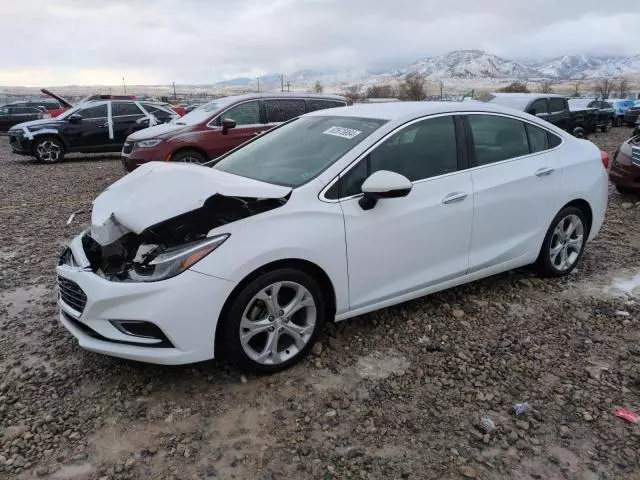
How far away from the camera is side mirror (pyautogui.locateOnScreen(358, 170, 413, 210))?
3.23 m

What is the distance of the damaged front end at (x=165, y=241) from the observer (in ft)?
9.60

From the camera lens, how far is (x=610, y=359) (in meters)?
3.47

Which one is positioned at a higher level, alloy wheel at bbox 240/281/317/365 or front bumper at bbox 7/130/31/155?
front bumper at bbox 7/130/31/155

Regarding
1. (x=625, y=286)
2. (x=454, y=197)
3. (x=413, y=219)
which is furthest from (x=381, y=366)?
(x=625, y=286)

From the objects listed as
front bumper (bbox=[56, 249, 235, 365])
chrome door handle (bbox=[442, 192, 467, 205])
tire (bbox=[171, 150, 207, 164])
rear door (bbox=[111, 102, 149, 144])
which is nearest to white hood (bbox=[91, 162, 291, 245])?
front bumper (bbox=[56, 249, 235, 365])

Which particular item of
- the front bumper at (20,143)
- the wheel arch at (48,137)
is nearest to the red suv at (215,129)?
the wheel arch at (48,137)

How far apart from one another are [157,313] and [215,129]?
7044 millimetres

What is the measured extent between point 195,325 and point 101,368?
92cm

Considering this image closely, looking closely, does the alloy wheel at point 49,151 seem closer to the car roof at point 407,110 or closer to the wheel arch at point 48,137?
the wheel arch at point 48,137

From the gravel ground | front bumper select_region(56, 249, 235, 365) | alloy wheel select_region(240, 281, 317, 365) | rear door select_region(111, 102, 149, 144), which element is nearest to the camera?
the gravel ground

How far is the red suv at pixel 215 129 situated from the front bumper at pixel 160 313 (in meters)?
6.50

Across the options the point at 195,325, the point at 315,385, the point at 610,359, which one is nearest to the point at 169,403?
the point at 195,325

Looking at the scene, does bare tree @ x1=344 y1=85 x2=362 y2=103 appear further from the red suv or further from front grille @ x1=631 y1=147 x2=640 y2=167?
front grille @ x1=631 y1=147 x2=640 y2=167

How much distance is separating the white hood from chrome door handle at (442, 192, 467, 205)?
119cm
